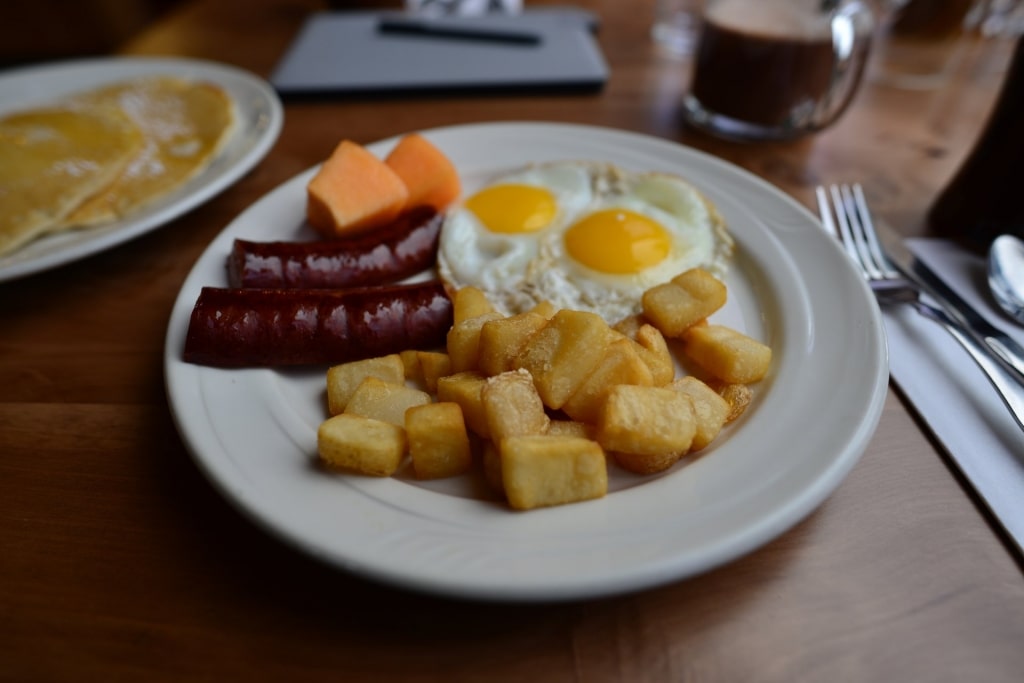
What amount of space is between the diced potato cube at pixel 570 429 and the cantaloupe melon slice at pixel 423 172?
955mm

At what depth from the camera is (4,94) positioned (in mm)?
2619

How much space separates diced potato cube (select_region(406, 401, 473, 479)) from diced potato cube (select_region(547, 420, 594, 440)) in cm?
16

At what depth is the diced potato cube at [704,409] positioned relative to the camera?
1180 mm

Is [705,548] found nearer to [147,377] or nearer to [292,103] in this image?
[147,377]

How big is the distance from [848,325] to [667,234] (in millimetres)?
556

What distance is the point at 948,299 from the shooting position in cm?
Answer: 163

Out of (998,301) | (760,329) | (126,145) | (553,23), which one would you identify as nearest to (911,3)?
(553,23)

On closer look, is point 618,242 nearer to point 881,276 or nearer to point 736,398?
point 736,398

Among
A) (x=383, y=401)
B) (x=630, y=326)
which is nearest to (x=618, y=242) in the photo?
(x=630, y=326)

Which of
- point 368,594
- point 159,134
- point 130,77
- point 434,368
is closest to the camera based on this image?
point 368,594

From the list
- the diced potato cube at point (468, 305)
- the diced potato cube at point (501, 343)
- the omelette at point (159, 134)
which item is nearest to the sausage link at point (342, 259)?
the diced potato cube at point (468, 305)

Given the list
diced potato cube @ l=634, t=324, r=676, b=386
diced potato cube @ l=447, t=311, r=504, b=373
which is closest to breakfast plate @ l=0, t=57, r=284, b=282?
diced potato cube @ l=447, t=311, r=504, b=373

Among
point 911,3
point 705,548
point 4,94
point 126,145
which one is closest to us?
point 705,548

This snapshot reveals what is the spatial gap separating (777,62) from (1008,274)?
105 cm
